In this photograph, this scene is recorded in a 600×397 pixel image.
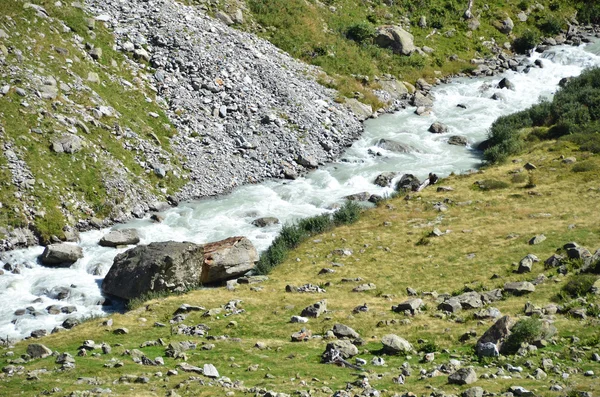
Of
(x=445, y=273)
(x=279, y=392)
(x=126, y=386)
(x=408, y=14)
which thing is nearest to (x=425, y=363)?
(x=279, y=392)

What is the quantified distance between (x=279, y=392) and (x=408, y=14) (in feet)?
200

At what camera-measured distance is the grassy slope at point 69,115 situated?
125 ft

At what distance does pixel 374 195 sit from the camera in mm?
44125

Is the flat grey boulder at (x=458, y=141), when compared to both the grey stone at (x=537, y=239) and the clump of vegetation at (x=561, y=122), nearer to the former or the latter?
the clump of vegetation at (x=561, y=122)

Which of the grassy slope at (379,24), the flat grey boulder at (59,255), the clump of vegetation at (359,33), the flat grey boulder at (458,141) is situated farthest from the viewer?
the clump of vegetation at (359,33)

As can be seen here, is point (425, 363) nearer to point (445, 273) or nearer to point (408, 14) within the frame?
point (445, 273)

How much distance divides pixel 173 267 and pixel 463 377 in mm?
17421

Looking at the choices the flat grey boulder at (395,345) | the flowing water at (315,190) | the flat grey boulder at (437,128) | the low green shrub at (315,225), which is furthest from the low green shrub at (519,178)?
the flat grey boulder at (395,345)

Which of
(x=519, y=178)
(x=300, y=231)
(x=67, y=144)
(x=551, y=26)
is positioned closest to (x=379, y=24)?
(x=551, y=26)

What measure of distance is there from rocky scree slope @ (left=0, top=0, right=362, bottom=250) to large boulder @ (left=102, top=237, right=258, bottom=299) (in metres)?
5.53

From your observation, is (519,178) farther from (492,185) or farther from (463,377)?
(463,377)

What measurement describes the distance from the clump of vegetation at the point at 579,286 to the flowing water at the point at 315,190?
55.0 ft

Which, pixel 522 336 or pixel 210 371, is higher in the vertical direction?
pixel 522 336

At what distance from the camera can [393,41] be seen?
66.6 meters
